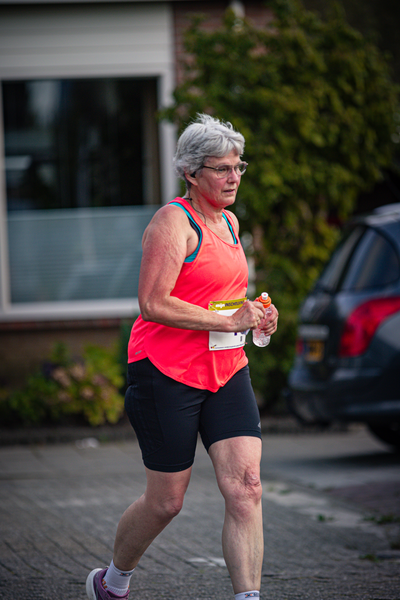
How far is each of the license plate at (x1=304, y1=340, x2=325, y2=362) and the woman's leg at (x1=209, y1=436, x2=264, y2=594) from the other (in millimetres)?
3625

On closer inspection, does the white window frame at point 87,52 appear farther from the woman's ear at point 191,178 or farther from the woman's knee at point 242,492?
the woman's knee at point 242,492

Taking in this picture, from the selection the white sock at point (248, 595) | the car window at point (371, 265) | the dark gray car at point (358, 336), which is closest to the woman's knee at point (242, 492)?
the white sock at point (248, 595)

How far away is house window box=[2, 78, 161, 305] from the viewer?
10.8m

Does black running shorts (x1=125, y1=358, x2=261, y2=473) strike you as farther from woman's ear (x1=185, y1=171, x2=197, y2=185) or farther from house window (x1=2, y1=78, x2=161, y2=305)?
house window (x1=2, y1=78, x2=161, y2=305)

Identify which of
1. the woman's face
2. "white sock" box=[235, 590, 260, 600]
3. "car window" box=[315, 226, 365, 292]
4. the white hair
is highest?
the white hair

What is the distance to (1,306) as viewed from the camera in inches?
414

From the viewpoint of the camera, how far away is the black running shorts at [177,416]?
10.4 feet

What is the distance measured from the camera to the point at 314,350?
687 centimetres

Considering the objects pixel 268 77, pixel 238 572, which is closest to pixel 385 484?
pixel 238 572

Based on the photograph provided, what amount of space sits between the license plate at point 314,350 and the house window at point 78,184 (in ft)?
13.6

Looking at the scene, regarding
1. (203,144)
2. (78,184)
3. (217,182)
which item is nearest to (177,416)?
(217,182)

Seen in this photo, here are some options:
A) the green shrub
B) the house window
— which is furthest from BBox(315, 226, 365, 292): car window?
the house window

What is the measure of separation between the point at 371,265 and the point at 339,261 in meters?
0.44

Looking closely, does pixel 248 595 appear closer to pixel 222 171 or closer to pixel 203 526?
pixel 222 171
